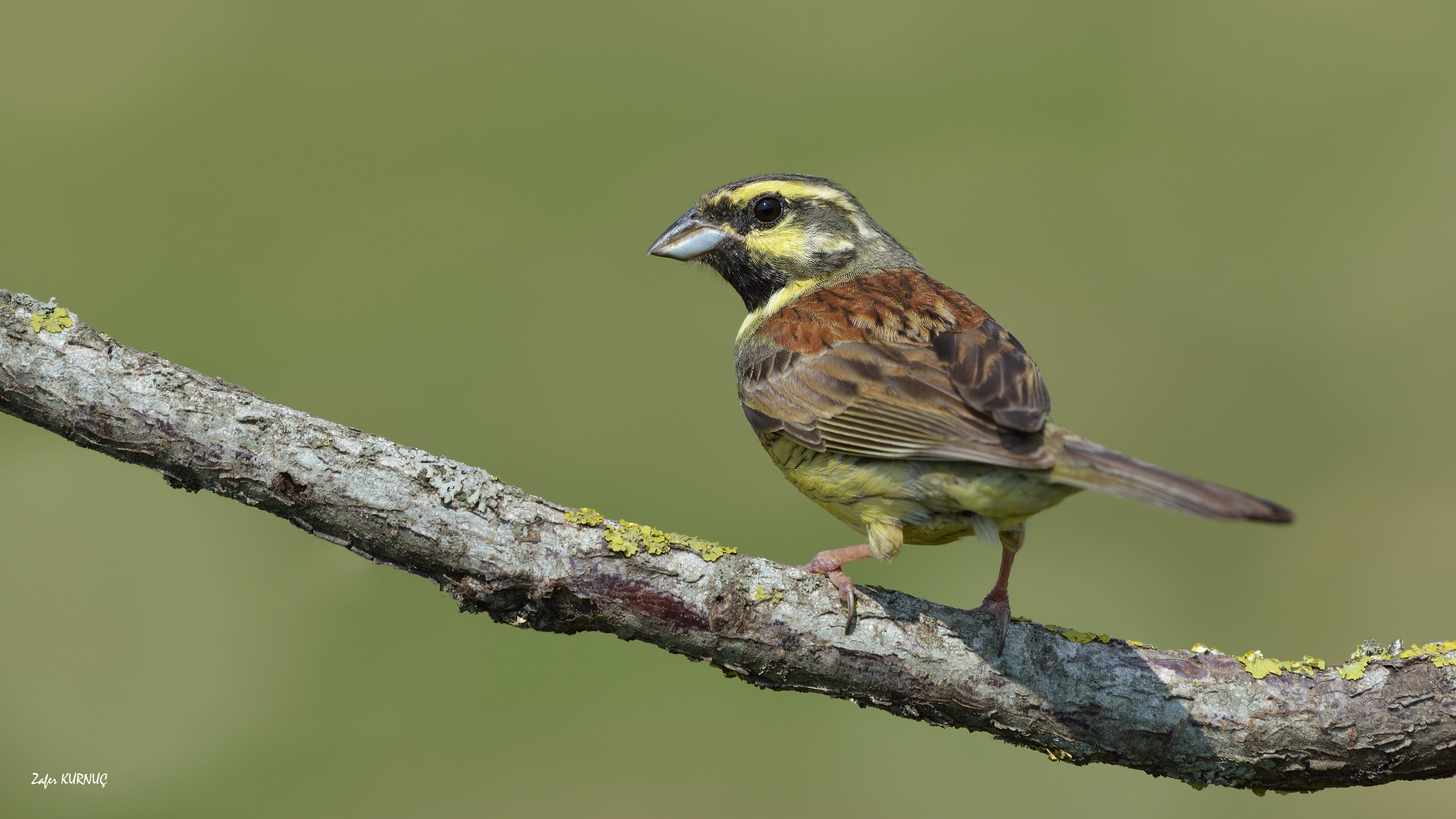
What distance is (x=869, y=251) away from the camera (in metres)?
5.15

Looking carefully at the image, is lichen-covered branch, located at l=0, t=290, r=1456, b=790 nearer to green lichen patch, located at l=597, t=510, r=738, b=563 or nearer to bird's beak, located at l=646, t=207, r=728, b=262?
green lichen patch, located at l=597, t=510, r=738, b=563

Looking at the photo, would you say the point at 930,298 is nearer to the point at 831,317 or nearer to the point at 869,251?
the point at 831,317

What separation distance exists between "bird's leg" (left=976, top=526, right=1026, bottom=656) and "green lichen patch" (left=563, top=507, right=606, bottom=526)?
53.2 inches

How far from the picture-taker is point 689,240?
199 inches

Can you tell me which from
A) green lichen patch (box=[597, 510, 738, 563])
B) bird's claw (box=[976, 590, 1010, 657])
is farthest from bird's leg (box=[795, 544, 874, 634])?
bird's claw (box=[976, 590, 1010, 657])

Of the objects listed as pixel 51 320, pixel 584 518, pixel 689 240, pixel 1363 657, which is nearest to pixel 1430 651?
pixel 1363 657

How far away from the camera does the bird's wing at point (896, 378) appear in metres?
3.31

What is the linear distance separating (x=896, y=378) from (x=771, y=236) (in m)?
1.46

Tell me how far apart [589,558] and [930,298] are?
6.32 feet

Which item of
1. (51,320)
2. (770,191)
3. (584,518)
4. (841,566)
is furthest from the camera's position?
(770,191)

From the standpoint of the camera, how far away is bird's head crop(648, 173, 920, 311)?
4.98 meters

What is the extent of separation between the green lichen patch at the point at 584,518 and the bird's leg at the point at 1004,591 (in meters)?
1.35

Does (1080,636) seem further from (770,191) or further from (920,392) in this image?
(770,191)

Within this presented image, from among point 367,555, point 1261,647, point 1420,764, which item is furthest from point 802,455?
point 1261,647
